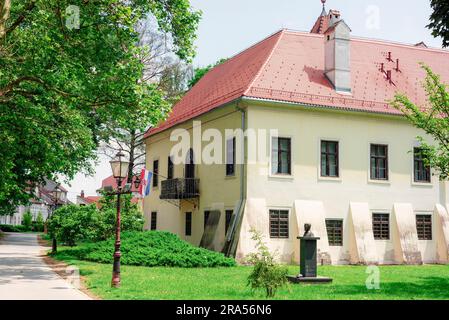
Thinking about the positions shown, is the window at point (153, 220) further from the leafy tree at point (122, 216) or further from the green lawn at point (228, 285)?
the green lawn at point (228, 285)

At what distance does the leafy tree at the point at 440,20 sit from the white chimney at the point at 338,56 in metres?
12.0

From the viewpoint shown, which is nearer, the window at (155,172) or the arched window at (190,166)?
the arched window at (190,166)

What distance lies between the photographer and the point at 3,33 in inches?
724

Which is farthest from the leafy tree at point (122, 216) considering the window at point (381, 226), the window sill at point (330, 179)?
the window at point (381, 226)

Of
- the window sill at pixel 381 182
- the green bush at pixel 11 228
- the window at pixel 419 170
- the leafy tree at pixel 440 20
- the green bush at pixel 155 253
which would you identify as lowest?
the green bush at pixel 11 228

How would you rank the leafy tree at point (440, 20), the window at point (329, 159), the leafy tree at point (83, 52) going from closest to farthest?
the leafy tree at point (440, 20), the leafy tree at point (83, 52), the window at point (329, 159)

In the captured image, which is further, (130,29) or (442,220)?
(442,220)

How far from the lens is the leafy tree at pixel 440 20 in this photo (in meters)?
15.2

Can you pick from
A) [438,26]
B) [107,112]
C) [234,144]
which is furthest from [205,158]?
[438,26]

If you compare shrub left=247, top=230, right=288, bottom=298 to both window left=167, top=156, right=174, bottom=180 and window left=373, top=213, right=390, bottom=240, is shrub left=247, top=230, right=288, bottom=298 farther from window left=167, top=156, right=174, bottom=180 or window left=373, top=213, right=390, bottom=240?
window left=167, top=156, right=174, bottom=180

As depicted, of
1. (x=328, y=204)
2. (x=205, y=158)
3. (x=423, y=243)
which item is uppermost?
(x=205, y=158)

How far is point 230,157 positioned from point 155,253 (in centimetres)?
626

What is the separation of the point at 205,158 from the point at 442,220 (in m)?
12.0

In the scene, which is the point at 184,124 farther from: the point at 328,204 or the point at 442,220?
the point at 442,220
